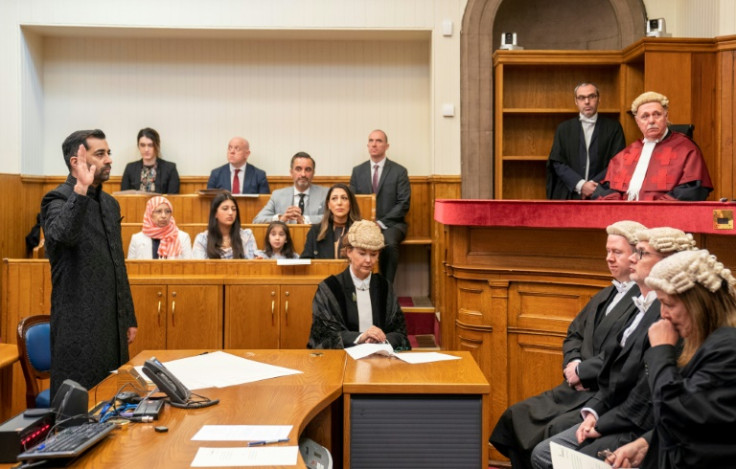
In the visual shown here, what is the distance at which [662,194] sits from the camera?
15.0 feet

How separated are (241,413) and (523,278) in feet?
6.50

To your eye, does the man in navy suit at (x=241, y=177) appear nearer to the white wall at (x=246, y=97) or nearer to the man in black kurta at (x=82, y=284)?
the white wall at (x=246, y=97)

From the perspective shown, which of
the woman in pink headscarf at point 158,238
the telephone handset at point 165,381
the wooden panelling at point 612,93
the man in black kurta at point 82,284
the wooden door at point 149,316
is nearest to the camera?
the telephone handset at point 165,381

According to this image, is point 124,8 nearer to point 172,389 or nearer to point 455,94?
point 455,94

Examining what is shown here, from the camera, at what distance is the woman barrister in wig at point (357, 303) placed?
3.43 metres

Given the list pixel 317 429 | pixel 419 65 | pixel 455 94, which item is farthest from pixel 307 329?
pixel 419 65

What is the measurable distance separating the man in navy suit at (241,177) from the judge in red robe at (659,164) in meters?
3.28

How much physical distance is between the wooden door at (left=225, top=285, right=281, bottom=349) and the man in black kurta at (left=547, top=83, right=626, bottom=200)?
2862 millimetres

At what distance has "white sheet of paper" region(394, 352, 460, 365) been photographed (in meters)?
2.94

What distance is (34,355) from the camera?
11.2 ft

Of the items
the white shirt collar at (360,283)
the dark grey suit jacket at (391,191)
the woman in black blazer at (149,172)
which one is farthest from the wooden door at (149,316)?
the woman in black blazer at (149,172)

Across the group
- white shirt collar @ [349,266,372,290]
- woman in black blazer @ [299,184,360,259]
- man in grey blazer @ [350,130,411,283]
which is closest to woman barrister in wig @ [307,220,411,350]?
white shirt collar @ [349,266,372,290]

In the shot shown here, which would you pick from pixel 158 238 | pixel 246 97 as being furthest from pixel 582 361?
pixel 246 97

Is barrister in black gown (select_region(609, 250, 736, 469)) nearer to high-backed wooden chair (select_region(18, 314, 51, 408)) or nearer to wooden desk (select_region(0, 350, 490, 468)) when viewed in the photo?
wooden desk (select_region(0, 350, 490, 468))
